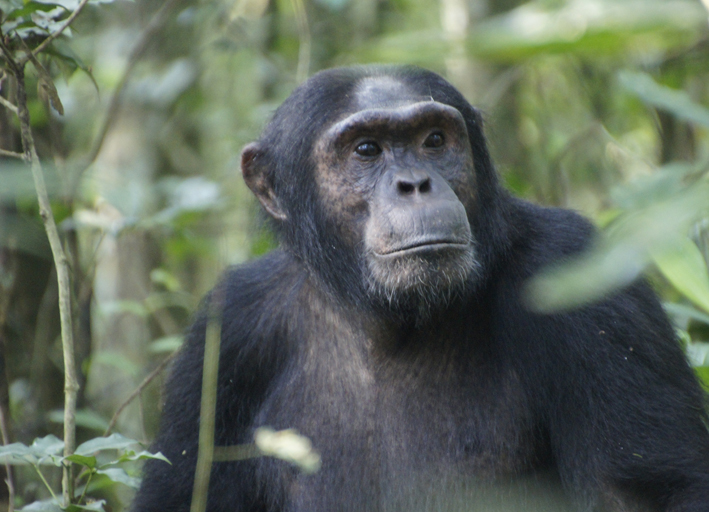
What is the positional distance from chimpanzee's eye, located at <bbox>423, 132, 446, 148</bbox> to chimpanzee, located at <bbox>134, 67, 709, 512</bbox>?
0.02 metres

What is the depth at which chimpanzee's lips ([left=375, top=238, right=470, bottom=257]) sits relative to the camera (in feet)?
11.3

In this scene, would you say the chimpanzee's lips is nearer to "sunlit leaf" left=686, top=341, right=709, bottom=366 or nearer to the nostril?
the nostril

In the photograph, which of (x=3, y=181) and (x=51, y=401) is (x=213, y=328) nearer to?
(x=51, y=401)

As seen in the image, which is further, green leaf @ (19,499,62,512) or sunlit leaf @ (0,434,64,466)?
green leaf @ (19,499,62,512)

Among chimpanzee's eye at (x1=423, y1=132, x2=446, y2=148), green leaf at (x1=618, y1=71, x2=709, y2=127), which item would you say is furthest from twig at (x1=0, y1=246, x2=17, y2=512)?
green leaf at (x1=618, y1=71, x2=709, y2=127)

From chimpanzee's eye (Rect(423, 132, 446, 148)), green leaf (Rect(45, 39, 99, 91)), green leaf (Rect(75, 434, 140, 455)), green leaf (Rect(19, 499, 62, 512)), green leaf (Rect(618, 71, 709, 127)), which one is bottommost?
green leaf (Rect(19, 499, 62, 512))

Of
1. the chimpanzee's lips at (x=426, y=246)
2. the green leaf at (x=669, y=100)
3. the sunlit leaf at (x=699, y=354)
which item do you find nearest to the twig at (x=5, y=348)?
the chimpanzee's lips at (x=426, y=246)

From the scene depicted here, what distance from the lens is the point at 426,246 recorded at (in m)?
3.46

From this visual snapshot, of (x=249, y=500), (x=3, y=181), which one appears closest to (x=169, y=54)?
(x=249, y=500)

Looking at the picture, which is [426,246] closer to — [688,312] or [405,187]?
[405,187]

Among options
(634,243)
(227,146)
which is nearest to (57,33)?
(634,243)

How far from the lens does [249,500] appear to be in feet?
13.7

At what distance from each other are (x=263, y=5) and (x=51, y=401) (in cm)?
686

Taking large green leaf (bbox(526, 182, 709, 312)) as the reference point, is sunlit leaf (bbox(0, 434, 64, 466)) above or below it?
below
